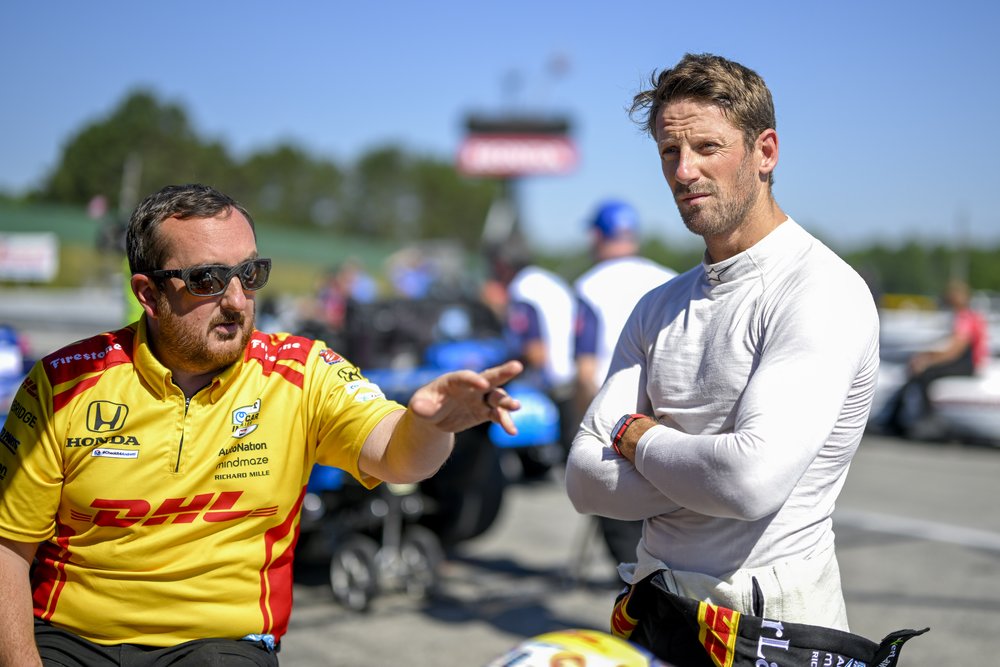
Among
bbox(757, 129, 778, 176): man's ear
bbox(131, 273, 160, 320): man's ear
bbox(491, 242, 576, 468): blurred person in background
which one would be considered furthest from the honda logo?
bbox(491, 242, 576, 468): blurred person in background

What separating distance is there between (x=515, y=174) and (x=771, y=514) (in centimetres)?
3985

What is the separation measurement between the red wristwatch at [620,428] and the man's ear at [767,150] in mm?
648

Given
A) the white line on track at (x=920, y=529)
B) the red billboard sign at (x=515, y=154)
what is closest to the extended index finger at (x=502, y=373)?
the white line on track at (x=920, y=529)

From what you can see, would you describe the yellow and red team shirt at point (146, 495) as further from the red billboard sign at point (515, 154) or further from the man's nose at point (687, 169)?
the red billboard sign at point (515, 154)

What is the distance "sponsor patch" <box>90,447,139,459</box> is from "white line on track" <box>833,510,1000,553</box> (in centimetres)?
693

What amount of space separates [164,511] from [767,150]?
66.8 inches

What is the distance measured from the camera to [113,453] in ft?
8.17

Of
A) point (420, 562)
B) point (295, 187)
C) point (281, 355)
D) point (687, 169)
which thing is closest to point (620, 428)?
point (687, 169)

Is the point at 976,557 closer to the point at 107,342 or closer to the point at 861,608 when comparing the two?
the point at 861,608

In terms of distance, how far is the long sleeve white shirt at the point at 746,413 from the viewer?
Result: 209 cm

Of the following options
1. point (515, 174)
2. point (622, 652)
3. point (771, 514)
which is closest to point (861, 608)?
point (771, 514)

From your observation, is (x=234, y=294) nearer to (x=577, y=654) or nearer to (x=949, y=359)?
(x=577, y=654)

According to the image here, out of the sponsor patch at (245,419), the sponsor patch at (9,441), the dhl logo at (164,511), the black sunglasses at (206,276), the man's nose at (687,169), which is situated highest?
the man's nose at (687,169)

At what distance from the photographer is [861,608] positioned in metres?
6.00
